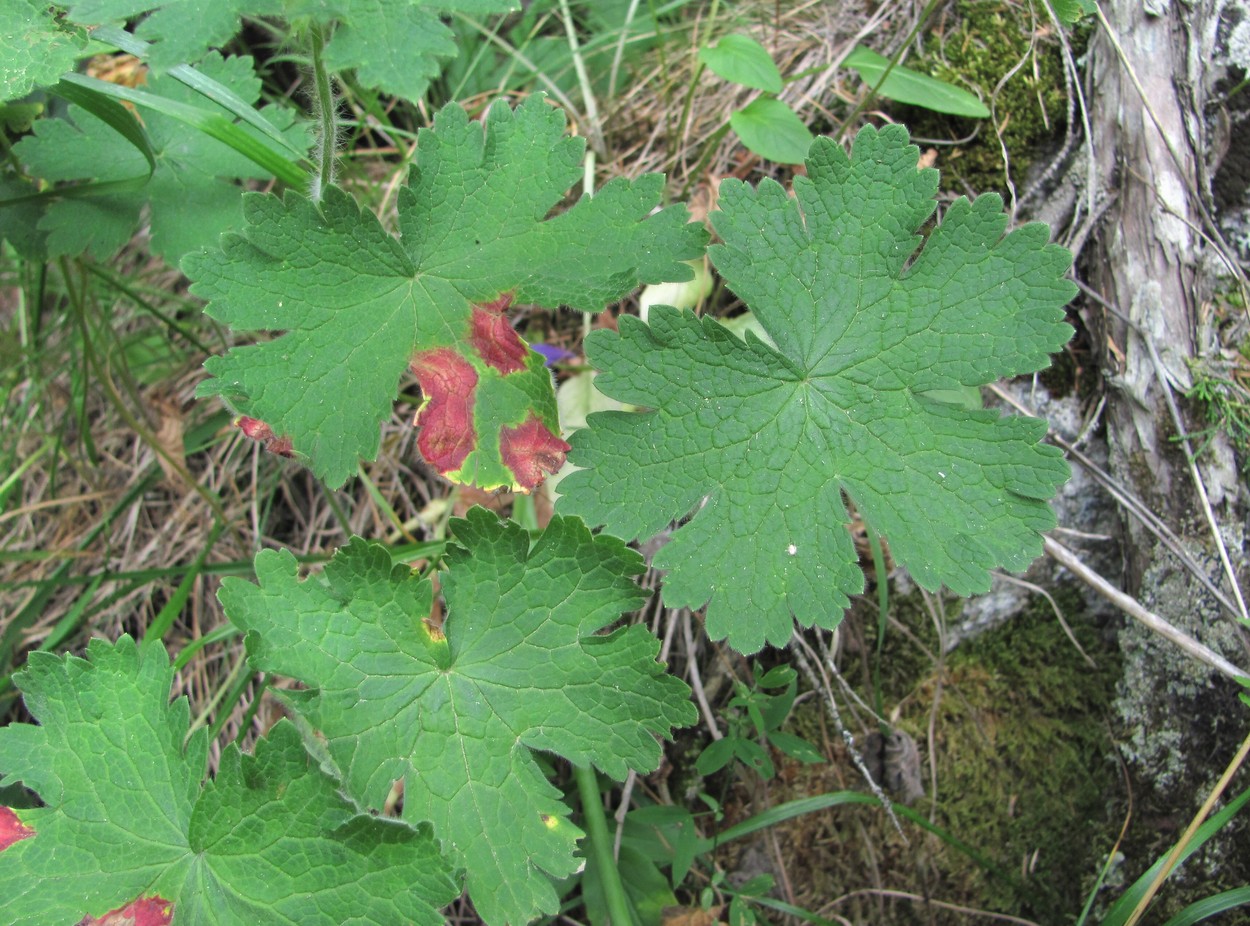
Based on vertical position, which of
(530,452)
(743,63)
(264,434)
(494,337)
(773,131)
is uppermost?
(743,63)

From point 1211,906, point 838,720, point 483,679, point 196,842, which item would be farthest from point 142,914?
point 1211,906

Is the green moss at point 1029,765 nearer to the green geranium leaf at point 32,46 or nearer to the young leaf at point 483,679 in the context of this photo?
the young leaf at point 483,679

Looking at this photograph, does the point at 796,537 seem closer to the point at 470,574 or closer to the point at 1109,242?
the point at 470,574

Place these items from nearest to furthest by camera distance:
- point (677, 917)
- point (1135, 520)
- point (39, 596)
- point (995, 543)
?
1. point (995, 543)
2. point (677, 917)
3. point (1135, 520)
4. point (39, 596)

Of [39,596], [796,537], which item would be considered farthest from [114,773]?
[796,537]

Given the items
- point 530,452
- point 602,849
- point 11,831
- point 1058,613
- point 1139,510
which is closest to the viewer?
point 11,831

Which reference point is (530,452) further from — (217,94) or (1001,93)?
(1001,93)

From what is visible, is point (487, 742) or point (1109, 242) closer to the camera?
point (487, 742)
